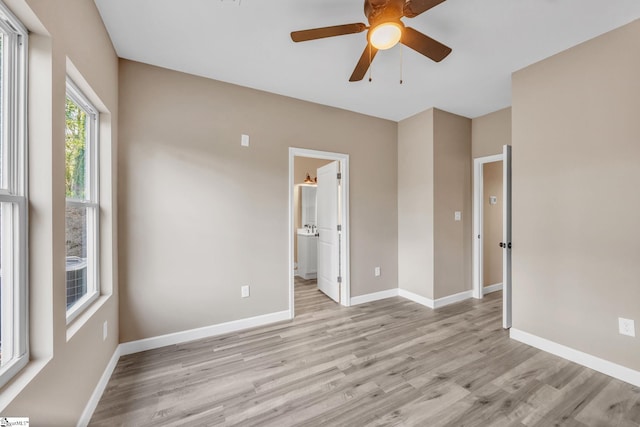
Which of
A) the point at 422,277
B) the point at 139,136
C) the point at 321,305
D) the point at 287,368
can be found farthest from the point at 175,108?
the point at 422,277

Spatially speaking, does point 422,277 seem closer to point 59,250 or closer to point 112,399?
point 112,399

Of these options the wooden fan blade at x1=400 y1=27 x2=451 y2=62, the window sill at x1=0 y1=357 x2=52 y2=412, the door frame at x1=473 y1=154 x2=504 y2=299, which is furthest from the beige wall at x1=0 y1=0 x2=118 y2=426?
the door frame at x1=473 y1=154 x2=504 y2=299

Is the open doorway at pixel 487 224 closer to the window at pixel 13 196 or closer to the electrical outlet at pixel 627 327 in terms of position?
the electrical outlet at pixel 627 327

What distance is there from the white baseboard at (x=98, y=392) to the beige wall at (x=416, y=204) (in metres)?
3.58

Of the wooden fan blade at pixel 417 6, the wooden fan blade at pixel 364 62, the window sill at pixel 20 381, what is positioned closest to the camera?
the window sill at pixel 20 381

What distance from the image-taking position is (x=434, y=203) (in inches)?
142

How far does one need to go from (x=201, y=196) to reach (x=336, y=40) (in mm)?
1967

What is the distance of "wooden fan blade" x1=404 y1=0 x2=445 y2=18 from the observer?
1.39 metres

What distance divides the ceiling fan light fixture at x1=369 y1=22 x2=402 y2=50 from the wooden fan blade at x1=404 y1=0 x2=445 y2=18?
0.11 meters

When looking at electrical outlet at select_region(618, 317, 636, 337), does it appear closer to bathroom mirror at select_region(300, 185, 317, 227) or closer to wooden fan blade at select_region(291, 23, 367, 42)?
wooden fan blade at select_region(291, 23, 367, 42)

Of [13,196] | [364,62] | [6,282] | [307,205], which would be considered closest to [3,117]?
[13,196]

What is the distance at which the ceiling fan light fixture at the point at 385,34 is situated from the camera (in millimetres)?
1426

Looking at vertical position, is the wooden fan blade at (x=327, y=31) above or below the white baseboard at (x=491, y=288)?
above

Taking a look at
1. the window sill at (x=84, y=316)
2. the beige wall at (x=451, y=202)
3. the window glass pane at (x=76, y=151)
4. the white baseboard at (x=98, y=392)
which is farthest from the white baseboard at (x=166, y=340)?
the beige wall at (x=451, y=202)
